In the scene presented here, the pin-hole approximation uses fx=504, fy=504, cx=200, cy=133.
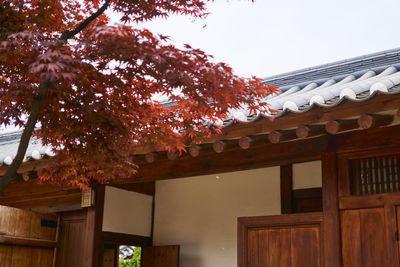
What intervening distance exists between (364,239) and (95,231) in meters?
3.59

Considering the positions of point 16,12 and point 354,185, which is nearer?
point 16,12

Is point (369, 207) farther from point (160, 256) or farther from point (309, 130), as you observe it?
point (160, 256)

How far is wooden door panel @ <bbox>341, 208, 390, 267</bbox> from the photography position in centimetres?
425

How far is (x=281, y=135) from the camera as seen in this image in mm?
4516

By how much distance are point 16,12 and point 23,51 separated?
0.31 metres

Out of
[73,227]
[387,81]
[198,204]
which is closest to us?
[387,81]

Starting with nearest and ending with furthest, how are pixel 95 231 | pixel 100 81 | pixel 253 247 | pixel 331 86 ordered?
pixel 100 81 → pixel 253 247 → pixel 331 86 → pixel 95 231

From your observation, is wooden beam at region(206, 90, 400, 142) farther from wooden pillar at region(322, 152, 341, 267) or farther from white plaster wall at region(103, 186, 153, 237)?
white plaster wall at region(103, 186, 153, 237)

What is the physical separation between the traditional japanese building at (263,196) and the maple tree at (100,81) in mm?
729

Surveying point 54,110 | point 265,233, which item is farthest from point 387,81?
point 54,110

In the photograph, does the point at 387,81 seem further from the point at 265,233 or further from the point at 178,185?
the point at 178,185

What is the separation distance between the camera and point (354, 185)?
4570 millimetres

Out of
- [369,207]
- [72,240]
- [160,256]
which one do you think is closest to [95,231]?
[72,240]

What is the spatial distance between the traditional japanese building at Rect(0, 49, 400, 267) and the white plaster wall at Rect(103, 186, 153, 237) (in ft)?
0.08
